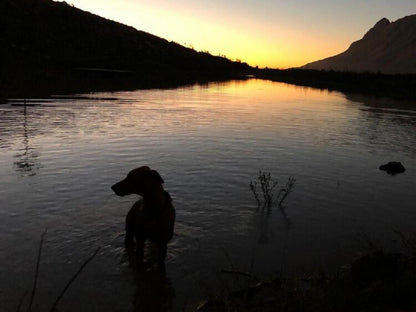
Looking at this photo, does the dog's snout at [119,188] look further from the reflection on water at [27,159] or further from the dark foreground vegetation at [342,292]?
the reflection on water at [27,159]

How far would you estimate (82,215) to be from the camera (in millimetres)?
9352

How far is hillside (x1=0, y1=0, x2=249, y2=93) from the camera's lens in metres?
70.1

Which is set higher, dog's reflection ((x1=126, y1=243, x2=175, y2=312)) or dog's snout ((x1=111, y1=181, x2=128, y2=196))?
dog's snout ((x1=111, y1=181, x2=128, y2=196))

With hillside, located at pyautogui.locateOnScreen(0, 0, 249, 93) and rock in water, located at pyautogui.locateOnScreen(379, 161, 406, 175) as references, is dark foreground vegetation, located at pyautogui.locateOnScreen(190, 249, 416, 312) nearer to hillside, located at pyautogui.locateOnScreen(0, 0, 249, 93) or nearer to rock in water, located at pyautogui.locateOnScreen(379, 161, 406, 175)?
rock in water, located at pyautogui.locateOnScreen(379, 161, 406, 175)

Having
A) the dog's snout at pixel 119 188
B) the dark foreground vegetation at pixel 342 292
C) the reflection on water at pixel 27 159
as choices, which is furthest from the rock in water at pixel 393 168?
the reflection on water at pixel 27 159

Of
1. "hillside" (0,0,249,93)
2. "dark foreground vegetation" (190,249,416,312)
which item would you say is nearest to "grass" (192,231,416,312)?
"dark foreground vegetation" (190,249,416,312)

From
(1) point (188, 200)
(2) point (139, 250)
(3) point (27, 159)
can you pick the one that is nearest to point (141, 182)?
(2) point (139, 250)

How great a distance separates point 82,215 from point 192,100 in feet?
86.3

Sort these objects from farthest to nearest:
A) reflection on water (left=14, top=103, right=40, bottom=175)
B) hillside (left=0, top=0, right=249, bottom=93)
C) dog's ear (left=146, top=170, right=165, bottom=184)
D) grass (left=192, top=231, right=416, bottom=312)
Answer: hillside (left=0, top=0, right=249, bottom=93) → reflection on water (left=14, top=103, right=40, bottom=175) → dog's ear (left=146, top=170, right=165, bottom=184) → grass (left=192, top=231, right=416, bottom=312)

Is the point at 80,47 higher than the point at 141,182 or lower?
higher

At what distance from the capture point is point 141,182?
6.59 metres

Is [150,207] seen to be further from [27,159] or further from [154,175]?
[27,159]

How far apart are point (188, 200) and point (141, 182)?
4.14m

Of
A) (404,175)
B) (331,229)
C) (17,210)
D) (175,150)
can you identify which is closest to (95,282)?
(17,210)
